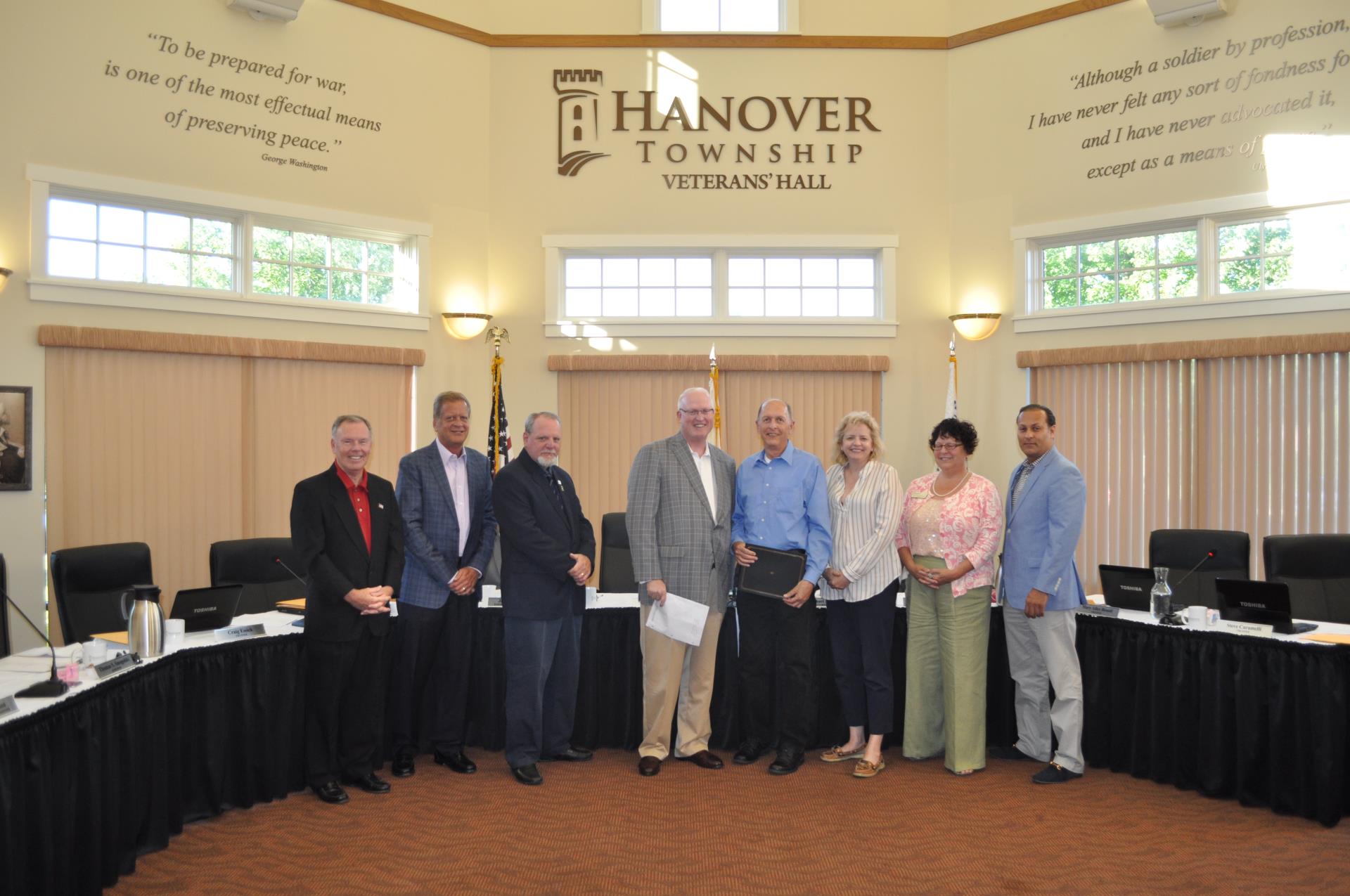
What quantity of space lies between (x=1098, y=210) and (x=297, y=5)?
18.1ft

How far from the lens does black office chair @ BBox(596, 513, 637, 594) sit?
18.7ft

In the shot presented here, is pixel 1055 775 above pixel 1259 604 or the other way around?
the other way around

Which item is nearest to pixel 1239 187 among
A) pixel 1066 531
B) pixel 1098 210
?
pixel 1098 210

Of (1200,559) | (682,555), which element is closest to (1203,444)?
(1200,559)

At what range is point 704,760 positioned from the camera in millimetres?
4477

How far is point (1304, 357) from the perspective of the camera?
6289mm

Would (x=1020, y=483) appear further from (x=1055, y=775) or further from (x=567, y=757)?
(x=567, y=757)

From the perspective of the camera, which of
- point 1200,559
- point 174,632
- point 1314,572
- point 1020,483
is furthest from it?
point 1200,559

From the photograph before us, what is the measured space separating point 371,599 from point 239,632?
21.9 inches

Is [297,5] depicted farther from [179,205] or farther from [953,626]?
[953,626]

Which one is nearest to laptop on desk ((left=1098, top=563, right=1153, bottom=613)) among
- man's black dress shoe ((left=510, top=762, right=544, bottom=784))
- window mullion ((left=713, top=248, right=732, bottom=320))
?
man's black dress shoe ((left=510, top=762, right=544, bottom=784))

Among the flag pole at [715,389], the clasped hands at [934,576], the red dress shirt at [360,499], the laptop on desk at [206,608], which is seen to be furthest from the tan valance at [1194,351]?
the laptop on desk at [206,608]

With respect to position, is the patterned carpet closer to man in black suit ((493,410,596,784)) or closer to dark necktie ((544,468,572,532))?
man in black suit ((493,410,596,784))

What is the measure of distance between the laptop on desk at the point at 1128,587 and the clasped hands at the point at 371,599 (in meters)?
3.06
